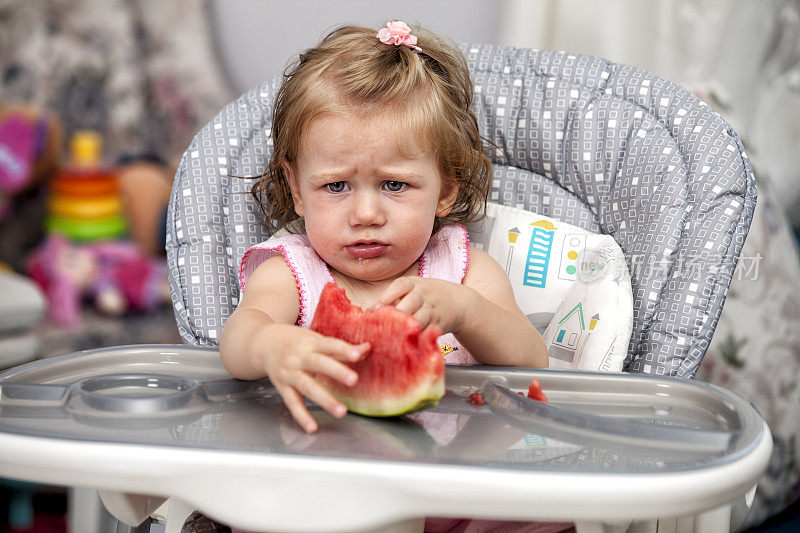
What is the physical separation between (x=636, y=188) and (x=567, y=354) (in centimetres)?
27

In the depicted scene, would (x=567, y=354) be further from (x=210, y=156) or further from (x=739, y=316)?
(x=739, y=316)

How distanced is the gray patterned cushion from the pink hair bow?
0.21m

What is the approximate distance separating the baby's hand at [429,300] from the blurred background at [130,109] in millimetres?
1484

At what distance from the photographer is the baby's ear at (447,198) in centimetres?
122

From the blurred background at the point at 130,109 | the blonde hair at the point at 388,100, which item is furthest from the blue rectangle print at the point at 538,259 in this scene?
the blurred background at the point at 130,109

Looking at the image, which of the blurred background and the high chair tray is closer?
the high chair tray

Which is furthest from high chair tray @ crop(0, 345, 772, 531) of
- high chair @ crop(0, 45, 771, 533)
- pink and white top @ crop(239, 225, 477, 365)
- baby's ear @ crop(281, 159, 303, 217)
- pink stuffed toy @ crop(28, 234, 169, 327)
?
pink stuffed toy @ crop(28, 234, 169, 327)

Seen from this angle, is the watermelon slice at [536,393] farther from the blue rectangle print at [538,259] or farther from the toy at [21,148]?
the toy at [21,148]

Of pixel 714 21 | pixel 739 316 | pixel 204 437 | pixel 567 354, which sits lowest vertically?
pixel 739 316

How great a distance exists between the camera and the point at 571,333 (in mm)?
1202

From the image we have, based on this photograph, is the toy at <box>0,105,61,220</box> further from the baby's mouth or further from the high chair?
the baby's mouth

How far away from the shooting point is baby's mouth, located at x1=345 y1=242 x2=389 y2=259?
1.11 metres

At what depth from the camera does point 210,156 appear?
1.29 m

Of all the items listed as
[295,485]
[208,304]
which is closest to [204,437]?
[295,485]
